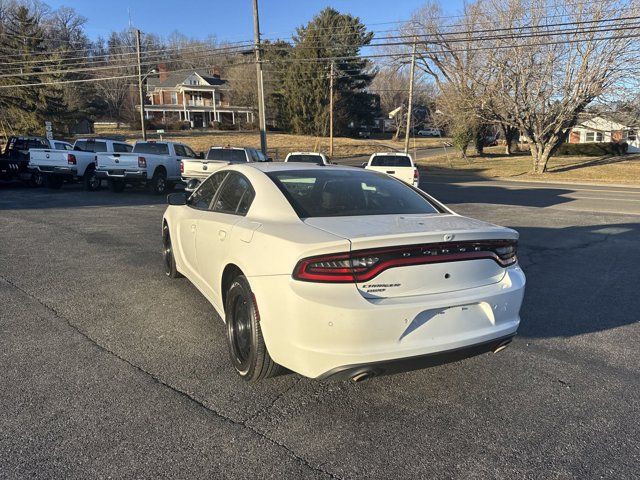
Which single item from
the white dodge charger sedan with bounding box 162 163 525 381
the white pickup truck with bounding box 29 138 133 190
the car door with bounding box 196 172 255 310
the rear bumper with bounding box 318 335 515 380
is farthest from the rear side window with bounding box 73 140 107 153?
the rear bumper with bounding box 318 335 515 380

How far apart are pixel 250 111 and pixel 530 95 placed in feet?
172

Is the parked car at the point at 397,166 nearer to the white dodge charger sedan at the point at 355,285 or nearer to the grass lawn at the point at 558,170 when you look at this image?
the white dodge charger sedan at the point at 355,285

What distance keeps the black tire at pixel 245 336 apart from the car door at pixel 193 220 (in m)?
1.07

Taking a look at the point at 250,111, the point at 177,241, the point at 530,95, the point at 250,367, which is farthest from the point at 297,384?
the point at 250,111

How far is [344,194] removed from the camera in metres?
3.93

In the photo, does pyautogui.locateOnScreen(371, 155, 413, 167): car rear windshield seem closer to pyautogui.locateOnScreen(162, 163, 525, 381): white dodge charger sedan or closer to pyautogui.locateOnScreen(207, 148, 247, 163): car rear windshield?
pyautogui.locateOnScreen(207, 148, 247, 163): car rear windshield

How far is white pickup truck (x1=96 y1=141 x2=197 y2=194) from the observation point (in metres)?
15.9

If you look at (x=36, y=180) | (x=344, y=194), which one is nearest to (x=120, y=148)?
(x=36, y=180)

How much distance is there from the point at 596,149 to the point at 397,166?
1473 inches

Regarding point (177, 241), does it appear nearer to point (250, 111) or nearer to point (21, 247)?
point (21, 247)

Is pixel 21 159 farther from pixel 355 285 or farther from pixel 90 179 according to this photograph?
pixel 355 285

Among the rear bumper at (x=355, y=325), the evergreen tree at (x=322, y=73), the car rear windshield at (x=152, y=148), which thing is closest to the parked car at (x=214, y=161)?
the car rear windshield at (x=152, y=148)

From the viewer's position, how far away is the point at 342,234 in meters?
2.98

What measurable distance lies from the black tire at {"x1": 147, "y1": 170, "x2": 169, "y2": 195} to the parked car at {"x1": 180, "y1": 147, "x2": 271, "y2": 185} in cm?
139
